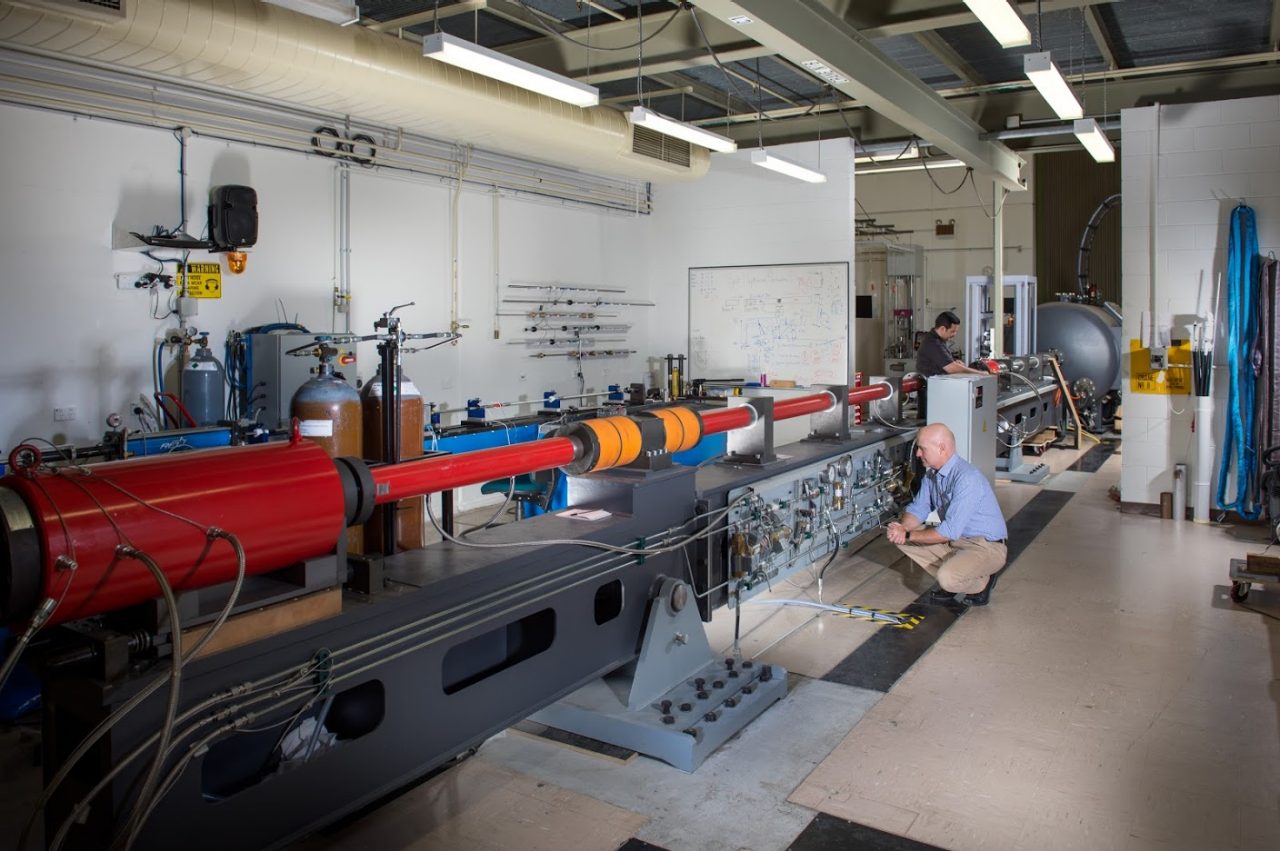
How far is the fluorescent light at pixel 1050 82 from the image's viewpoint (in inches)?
199

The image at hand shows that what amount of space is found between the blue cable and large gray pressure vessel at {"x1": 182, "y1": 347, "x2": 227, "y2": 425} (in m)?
6.02

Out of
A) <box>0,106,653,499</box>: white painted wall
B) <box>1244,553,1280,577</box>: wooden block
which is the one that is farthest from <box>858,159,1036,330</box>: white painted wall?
<box>1244,553,1280,577</box>: wooden block

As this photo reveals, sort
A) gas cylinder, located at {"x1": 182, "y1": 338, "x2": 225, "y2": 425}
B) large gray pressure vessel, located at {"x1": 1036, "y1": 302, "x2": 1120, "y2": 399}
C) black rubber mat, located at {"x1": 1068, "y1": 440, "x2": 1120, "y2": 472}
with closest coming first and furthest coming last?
gas cylinder, located at {"x1": 182, "y1": 338, "x2": 225, "y2": 425} < black rubber mat, located at {"x1": 1068, "y1": 440, "x2": 1120, "y2": 472} < large gray pressure vessel, located at {"x1": 1036, "y1": 302, "x2": 1120, "y2": 399}

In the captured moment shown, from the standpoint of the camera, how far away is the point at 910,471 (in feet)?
16.5

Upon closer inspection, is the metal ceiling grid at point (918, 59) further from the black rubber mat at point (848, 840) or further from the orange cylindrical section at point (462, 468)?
the black rubber mat at point (848, 840)

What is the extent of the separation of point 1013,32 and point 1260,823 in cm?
340

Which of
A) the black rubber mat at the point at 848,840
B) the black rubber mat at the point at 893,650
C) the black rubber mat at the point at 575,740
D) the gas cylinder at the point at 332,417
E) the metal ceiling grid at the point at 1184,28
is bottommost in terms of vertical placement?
the black rubber mat at the point at 848,840

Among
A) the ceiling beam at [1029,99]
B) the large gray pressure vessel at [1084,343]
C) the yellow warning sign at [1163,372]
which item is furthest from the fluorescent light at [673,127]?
the large gray pressure vessel at [1084,343]

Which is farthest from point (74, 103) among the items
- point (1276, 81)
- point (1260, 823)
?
point (1276, 81)

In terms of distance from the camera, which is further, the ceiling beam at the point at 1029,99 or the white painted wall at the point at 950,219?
the white painted wall at the point at 950,219

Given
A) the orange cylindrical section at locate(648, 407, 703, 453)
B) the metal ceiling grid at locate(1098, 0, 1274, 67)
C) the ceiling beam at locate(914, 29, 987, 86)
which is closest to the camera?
the orange cylindrical section at locate(648, 407, 703, 453)

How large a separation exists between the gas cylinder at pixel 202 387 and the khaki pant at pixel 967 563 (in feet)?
11.6

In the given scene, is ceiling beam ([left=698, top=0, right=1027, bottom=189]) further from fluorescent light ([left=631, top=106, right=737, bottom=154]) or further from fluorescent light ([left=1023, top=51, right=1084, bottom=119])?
fluorescent light ([left=1023, top=51, right=1084, bottom=119])

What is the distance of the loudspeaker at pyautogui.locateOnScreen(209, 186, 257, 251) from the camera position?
16.9 feet
